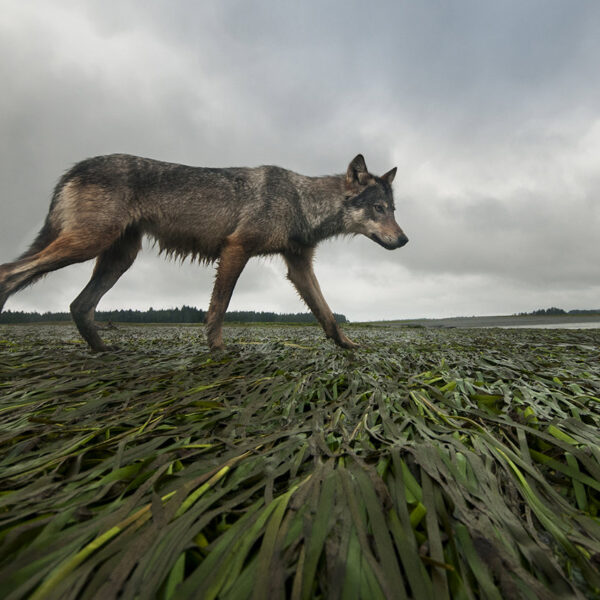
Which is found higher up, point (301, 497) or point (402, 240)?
point (402, 240)

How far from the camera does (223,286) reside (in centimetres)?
401

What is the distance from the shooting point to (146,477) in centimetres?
93

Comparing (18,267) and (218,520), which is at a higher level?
(18,267)

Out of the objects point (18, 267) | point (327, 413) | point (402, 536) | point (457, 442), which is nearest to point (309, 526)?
point (402, 536)

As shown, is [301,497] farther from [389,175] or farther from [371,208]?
[389,175]

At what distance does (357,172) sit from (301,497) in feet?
16.1

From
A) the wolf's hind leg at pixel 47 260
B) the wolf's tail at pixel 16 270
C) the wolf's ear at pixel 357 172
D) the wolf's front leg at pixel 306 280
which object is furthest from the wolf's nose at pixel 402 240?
the wolf's tail at pixel 16 270

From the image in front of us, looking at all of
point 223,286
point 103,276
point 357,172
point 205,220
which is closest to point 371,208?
point 357,172

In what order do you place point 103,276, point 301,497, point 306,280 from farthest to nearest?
point 306,280 < point 103,276 < point 301,497

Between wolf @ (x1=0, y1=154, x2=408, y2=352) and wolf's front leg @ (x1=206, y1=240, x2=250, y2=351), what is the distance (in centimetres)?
1

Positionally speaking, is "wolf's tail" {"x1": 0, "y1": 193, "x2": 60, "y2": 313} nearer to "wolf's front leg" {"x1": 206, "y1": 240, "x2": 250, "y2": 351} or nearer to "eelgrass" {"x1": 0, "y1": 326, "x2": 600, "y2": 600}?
"wolf's front leg" {"x1": 206, "y1": 240, "x2": 250, "y2": 351}

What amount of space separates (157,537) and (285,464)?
0.39 metres

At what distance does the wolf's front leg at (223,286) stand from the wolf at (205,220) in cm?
1

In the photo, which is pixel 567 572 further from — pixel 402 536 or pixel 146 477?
pixel 146 477
